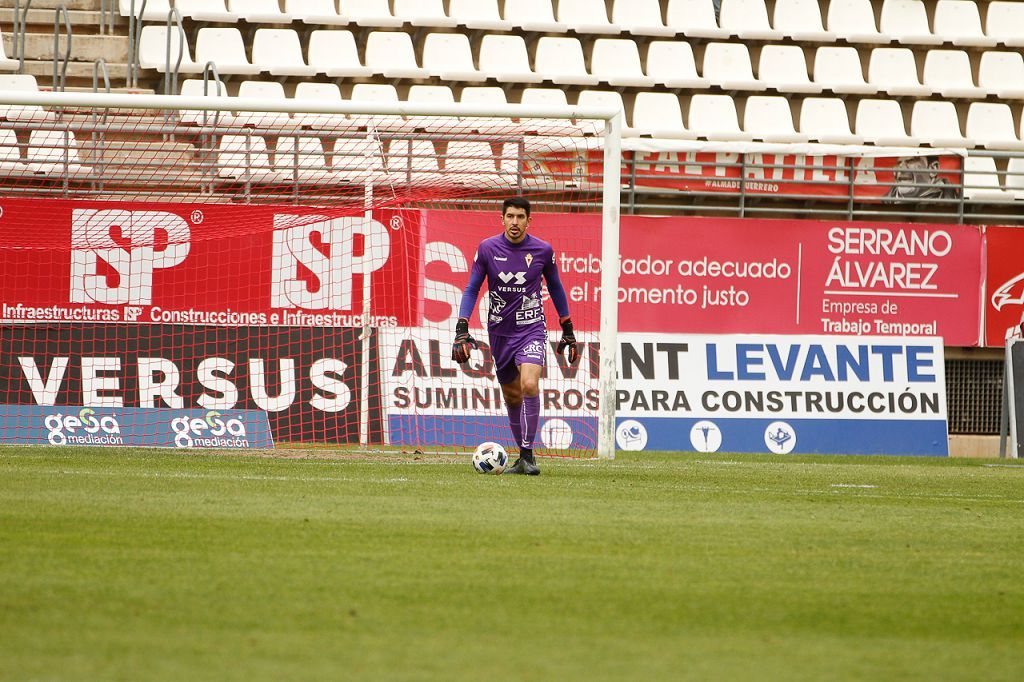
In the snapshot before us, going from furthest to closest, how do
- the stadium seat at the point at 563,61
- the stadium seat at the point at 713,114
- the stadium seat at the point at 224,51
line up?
the stadium seat at the point at 713,114 → the stadium seat at the point at 563,61 → the stadium seat at the point at 224,51

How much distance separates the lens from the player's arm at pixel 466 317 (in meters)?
9.22

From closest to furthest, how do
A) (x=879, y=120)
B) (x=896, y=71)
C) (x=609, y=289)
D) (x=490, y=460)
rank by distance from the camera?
(x=490, y=460)
(x=609, y=289)
(x=879, y=120)
(x=896, y=71)

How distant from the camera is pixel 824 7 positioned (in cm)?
1938

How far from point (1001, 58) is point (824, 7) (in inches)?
102

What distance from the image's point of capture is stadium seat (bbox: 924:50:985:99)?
18422 mm

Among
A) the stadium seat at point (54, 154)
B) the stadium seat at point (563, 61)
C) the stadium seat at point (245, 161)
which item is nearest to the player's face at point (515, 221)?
the stadium seat at point (245, 161)

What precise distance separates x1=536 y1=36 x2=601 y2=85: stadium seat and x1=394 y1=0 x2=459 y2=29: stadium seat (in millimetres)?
1228

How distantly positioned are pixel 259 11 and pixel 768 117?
6.76m

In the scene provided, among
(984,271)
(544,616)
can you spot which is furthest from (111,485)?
(984,271)

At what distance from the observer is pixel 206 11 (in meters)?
16.9

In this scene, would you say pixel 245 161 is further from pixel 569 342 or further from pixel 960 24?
pixel 960 24

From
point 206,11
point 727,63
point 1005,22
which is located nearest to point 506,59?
point 727,63

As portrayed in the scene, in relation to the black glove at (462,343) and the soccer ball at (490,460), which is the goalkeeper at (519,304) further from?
the soccer ball at (490,460)

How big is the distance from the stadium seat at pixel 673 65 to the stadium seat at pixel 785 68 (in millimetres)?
970
